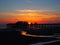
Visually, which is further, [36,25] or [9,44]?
[36,25]

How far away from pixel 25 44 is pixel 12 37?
4.47 feet

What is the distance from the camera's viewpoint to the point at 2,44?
9.70 meters

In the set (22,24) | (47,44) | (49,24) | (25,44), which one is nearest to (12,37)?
(25,44)

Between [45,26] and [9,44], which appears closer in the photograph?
[9,44]

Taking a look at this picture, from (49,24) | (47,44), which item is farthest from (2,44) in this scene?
(49,24)

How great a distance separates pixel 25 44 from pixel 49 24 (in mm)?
21637

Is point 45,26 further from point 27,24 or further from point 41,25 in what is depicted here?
point 27,24

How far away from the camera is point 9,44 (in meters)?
9.77

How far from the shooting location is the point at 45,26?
30109 millimetres

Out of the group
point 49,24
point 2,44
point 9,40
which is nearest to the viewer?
point 2,44

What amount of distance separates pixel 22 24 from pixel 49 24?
18.7 feet

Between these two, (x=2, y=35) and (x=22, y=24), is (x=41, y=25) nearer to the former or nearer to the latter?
(x=22, y=24)

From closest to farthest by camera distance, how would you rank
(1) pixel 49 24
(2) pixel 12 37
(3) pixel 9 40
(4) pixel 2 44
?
(4) pixel 2 44 → (3) pixel 9 40 → (2) pixel 12 37 → (1) pixel 49 24

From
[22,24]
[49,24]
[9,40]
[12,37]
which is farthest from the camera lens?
[49,24]
